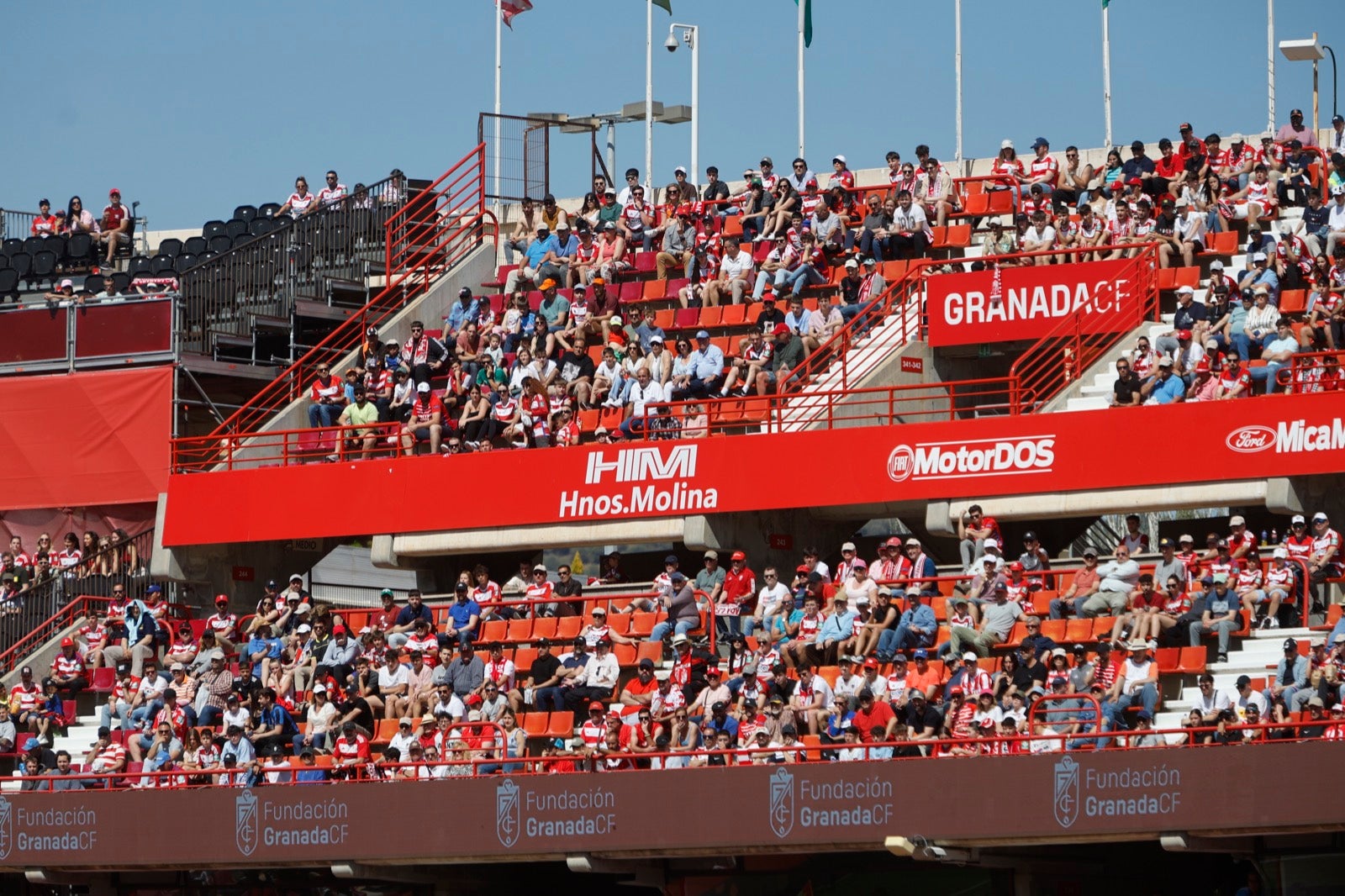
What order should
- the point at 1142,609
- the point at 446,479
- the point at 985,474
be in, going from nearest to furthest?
1. the point at 1142,609
2. the point at 985,474
3. the point at 446,479

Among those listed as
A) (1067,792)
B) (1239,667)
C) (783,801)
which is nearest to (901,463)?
(1239,667)

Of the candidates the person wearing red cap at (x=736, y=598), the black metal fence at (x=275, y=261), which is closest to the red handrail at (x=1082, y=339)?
the person wearing red cap at (x=736, y=598)

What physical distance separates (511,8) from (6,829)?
18419 millimetres

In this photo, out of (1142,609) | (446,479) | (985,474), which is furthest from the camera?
(446,479)

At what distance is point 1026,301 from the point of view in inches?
1141

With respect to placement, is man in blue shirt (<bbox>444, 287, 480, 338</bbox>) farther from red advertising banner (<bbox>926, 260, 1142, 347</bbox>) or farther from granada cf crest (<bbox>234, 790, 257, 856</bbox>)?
granada cf crest (<bbox>234, 790, 257, 856</bbox>)

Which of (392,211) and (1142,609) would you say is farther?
(392,211)

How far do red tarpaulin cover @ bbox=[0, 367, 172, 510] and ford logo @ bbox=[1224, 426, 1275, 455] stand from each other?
47.4 feet

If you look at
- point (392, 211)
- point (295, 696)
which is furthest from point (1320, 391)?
point (392, 211)

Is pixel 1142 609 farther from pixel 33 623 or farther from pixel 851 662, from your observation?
pixel 33 623

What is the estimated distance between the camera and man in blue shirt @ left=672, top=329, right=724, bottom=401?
29234 millimetres

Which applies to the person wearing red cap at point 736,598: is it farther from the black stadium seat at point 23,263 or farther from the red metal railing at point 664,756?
the black stadium seat at point 23,263

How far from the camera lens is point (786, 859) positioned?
24516 millimetres

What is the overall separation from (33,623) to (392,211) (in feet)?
26.4
